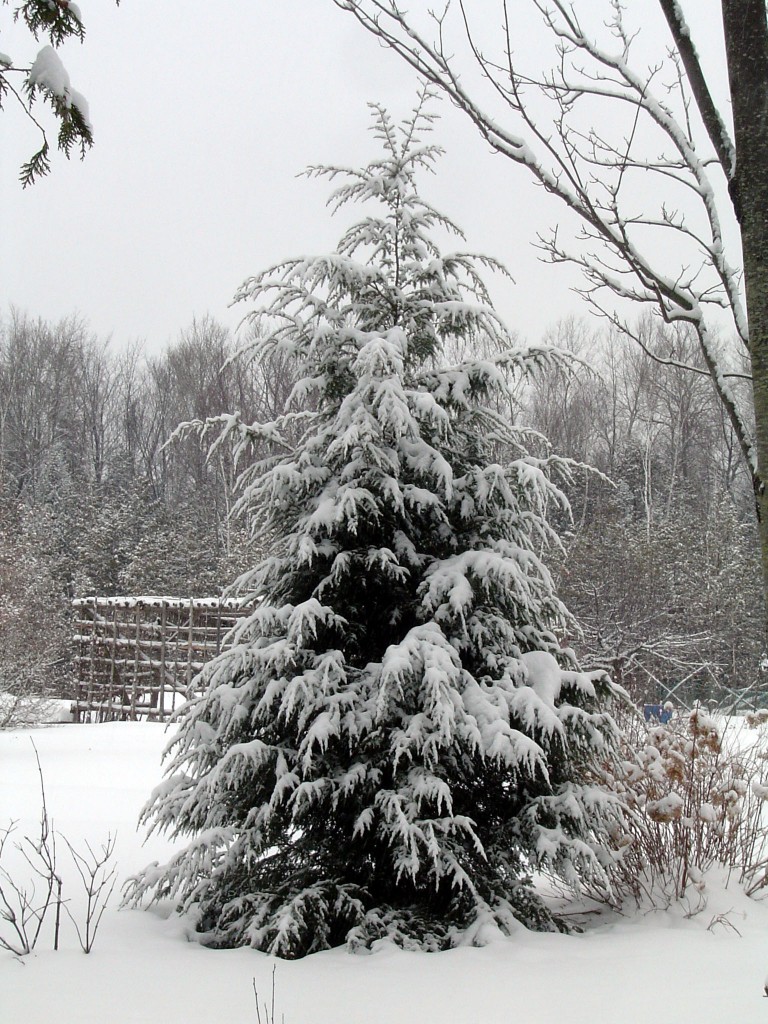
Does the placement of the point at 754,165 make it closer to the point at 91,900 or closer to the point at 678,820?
the point at 678,820

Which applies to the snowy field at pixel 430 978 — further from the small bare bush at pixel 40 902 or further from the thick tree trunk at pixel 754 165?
the thick tree trunk at pixel 754 165

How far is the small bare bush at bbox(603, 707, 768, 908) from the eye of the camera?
3.97 metres

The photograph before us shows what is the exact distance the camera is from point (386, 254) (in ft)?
14.7

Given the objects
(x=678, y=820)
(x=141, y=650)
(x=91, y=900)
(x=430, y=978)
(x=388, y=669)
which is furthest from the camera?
(x=141, y=650)

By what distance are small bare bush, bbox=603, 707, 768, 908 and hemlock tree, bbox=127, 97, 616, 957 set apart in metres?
0.28

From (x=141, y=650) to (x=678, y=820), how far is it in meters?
12.2

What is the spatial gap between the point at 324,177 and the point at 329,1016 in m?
3.77

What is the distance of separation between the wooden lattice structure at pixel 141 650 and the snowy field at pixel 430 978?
32.9 ft

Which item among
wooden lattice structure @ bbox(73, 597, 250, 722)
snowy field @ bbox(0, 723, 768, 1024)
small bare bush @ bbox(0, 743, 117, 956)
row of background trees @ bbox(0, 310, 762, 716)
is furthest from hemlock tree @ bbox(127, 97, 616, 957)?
wooden lattice structure @ bbox(73, 597, 250, 722)

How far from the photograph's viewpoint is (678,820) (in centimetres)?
402

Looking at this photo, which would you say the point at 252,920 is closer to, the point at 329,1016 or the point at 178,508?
the point at 329,1016

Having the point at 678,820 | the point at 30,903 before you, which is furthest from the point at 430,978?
the point at 30,903

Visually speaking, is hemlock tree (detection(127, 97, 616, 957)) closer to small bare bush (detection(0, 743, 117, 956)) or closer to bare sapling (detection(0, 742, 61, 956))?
small bare bush (detection(0, 743, 117, 956))

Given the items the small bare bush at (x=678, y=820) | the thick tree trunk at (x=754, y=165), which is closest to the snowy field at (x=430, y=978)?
the small bare bush at (x=678, y=820)
